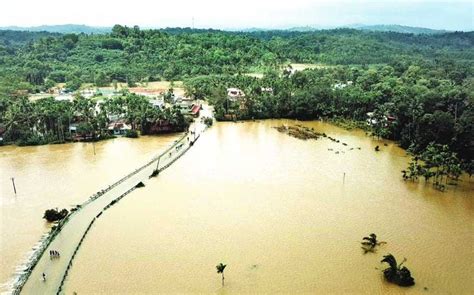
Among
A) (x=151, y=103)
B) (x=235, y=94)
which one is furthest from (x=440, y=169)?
(x=151, y=103)

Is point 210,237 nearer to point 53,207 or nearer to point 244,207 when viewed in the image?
point 244,207

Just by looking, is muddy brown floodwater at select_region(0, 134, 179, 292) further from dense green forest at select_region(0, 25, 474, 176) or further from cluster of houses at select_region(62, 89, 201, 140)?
dense green forest at select_region(0, 25, 474, 176)

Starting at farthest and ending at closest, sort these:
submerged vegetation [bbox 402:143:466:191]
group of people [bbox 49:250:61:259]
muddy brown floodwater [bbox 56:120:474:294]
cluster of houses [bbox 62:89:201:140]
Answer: cluster of houses [bbox 62:89:201:140] → submerged vegetation [bbox 402:143:466:191] → group of people [bbox 49:250:61:259] → muddy brown floodwater [bbox 56:120:474:294]

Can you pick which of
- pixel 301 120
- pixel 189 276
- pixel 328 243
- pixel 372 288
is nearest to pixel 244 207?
pixel 328 243

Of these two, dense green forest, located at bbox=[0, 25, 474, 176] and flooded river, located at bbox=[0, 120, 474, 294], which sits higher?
dense green forest, located at bbox=[0, 25, 474, 176]

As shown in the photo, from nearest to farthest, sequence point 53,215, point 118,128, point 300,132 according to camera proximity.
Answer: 1. point 53,215
2. point 118,128
3. point 300,132

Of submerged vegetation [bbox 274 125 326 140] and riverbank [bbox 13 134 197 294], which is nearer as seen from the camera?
riverbank [bbox 13 134 197 294]

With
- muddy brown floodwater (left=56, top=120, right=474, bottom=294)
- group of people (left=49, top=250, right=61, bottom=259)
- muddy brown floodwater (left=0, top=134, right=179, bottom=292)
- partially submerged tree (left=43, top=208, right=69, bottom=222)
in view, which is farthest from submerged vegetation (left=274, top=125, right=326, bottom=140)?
group of people (left=49, top=250, right=61, bottom=259)

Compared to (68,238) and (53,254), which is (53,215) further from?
(53,254)
